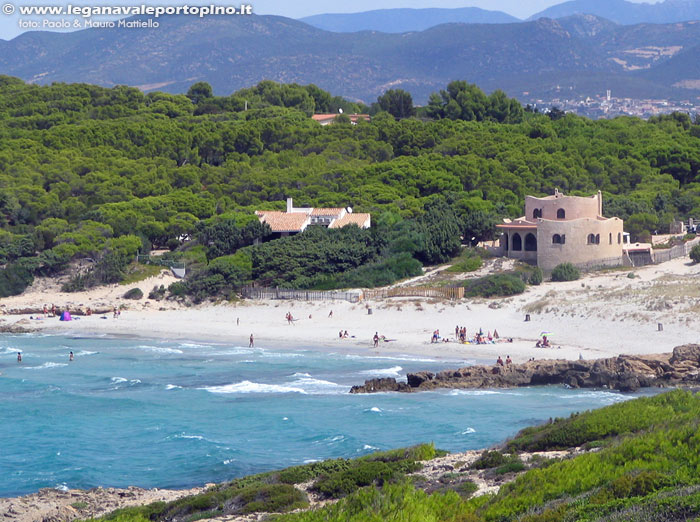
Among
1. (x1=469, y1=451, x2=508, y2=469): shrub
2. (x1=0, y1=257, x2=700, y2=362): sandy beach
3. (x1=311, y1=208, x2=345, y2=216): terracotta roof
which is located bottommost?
(x1=469, y1=451, x2=508, y2=469): shrub

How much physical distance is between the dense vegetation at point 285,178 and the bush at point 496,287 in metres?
3.91

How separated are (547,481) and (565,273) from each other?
26970 millimetres

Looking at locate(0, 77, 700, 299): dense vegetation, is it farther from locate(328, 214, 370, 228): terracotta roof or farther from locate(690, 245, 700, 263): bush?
locate(690, 245, 700, 263): bush

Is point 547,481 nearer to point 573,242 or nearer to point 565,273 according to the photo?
point 565,273

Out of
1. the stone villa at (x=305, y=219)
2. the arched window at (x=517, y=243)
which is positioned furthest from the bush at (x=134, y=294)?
the arched window at (x=517, y=243)

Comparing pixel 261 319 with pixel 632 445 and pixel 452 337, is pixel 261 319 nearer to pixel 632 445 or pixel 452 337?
pixel 452 337

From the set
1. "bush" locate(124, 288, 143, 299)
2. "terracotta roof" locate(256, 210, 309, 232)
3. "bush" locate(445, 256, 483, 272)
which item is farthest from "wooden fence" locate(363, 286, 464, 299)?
"bush" locate(124, 288, 143, 299)

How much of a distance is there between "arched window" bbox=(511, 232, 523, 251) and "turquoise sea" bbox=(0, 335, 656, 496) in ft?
38.9

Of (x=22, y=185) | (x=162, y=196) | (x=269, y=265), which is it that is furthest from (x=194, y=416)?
(x=22, y=185)

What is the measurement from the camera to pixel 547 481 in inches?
550

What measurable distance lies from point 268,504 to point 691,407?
766cm

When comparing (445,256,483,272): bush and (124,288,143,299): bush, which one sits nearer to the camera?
(445,256,483,272): bush

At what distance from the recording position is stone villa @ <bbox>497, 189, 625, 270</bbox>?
41.2 m

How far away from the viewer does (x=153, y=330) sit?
3984cm
